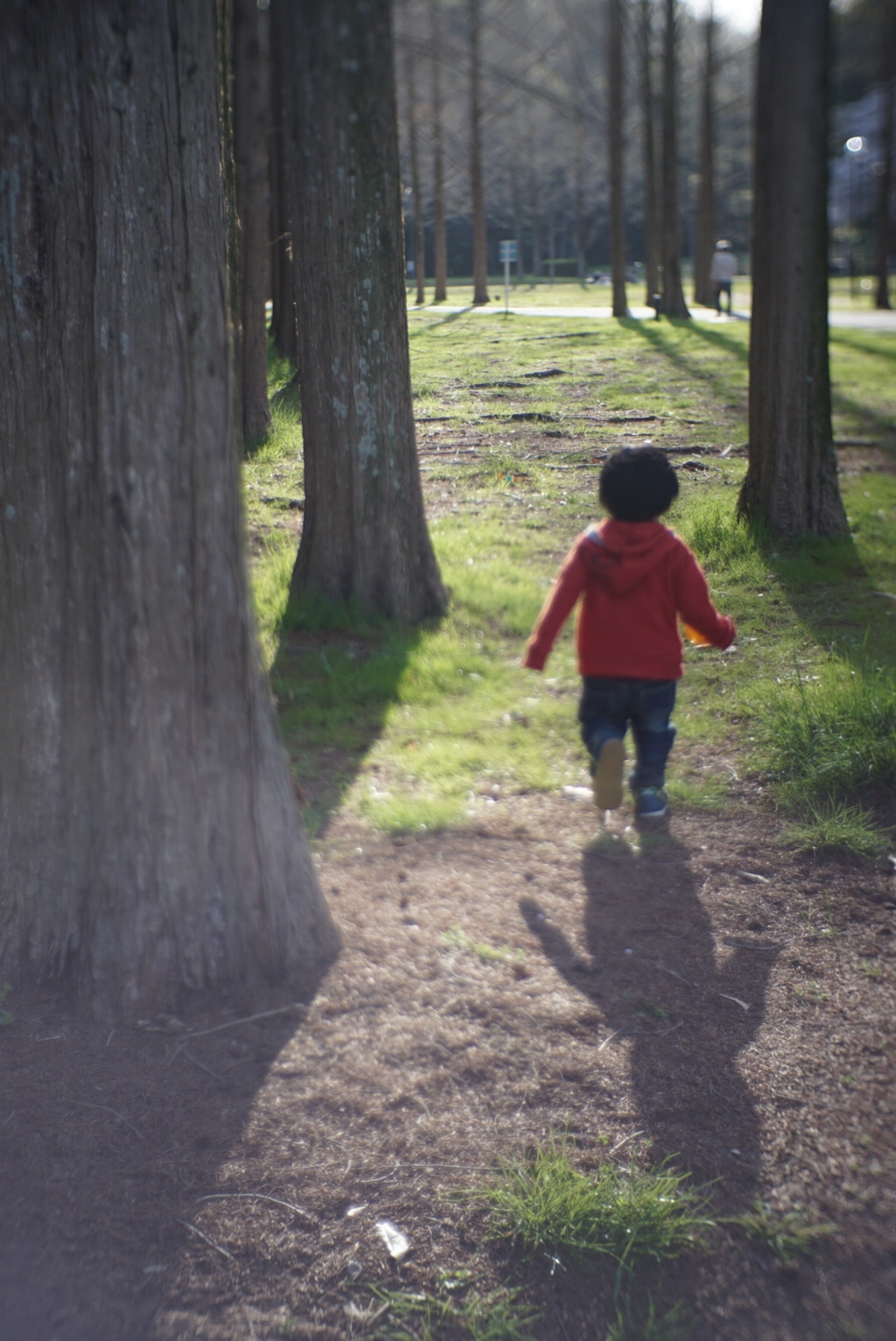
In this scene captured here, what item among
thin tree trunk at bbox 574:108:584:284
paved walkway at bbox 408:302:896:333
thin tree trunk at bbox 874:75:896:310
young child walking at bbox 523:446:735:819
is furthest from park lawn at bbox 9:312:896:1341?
thin tree trunk at bbox 874:75:896:310

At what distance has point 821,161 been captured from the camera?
6.91 m

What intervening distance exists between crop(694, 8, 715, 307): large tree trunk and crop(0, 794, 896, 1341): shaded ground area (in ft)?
64.7

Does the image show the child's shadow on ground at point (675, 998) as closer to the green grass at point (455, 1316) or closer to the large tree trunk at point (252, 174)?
the green grass at point (455, 1316)

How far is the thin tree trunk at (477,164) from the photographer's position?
805 cm

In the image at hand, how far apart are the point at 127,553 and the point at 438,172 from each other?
10196 millimetres

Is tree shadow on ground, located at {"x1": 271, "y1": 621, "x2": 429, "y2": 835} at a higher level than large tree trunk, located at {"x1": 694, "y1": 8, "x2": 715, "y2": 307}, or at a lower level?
lower

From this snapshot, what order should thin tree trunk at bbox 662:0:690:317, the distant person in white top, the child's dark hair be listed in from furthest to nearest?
the distant person in white top
thin tree trunk at bbox 662:0:690:317
the child's dark hair

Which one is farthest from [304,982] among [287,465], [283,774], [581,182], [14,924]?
[581,182]

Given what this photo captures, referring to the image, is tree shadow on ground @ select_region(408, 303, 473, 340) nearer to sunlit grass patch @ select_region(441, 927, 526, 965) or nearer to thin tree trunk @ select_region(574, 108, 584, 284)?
sunlit grass patch @ select_region(441, 927, 526, 965)

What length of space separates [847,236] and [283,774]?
43627 mm

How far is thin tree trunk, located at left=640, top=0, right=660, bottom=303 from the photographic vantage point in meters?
18.0

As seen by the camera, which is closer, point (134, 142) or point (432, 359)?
point (134, 142)

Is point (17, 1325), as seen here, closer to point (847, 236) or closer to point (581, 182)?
point (581, 182)

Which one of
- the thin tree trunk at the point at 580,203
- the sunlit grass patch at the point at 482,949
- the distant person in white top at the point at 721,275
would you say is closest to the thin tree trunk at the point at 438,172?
the sunlit grass patch at the point at 482,949
